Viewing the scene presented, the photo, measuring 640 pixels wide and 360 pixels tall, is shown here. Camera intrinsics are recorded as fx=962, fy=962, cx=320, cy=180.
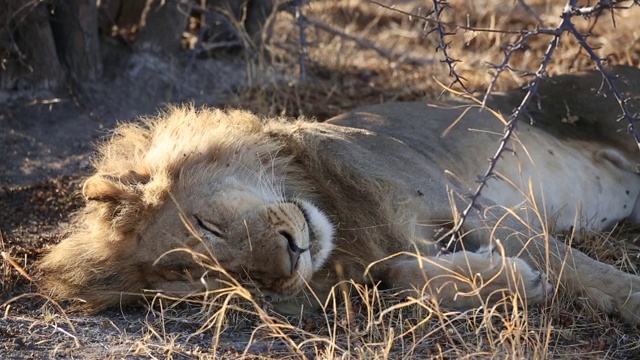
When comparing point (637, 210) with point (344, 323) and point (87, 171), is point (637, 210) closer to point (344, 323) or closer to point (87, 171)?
point (344, 323)

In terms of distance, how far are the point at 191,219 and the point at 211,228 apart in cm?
10

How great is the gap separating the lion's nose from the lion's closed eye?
22 cm

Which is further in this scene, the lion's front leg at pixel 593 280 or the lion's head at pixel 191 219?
the lion's front leg at pixel 593 280

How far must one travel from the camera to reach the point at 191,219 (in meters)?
3.38

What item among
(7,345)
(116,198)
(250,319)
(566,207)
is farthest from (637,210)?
(7,345)

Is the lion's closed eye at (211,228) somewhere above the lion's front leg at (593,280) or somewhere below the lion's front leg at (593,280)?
above

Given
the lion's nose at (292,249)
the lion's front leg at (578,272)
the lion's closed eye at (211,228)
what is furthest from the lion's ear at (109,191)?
the lion's front leg at (578,272)

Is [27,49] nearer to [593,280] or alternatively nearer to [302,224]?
[302,224]

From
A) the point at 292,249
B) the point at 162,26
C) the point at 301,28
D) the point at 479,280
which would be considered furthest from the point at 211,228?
the point at 162,26

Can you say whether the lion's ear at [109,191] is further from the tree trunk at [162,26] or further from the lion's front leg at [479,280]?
the tree trunk at [162,26]

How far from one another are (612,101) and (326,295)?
2157 mm

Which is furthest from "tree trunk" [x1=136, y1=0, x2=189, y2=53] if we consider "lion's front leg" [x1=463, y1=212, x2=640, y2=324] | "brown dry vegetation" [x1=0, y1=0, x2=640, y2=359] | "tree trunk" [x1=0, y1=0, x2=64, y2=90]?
"lion's front leg" [x1=463, y1=212, x2=640, y2=324]

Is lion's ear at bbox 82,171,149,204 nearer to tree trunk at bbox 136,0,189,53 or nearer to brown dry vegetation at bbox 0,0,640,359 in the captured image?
brown dry vegetation at bbox 0,0,640,359

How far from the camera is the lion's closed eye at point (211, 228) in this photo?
10.8ft
